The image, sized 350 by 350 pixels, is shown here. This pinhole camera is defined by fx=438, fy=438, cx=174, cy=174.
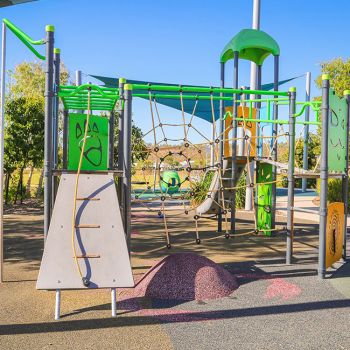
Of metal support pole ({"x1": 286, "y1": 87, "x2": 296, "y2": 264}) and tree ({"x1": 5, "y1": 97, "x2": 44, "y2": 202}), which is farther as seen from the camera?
tree ({"x1": 5, "y1": 97, "x2": 44, "y2": 202})

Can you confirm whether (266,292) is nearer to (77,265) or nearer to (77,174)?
(77,265)

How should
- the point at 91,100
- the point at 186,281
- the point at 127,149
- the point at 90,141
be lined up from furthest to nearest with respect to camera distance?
1. the point at 91,100
2. the point at 90,141
3. the point at 127,149
4. the point at 186,281

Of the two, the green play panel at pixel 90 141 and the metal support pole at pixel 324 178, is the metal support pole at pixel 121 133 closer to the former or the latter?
the green play panel at pixel 90 141

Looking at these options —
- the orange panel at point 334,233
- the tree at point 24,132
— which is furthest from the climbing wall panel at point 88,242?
the tree at point 24,132

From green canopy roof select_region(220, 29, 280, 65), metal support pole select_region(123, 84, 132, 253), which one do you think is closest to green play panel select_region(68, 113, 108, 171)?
metal support pole select_region(123, 84, 132, 253)

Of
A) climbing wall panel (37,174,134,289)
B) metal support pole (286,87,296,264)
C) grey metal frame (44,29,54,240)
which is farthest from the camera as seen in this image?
metal support pole (286,87,296,264)

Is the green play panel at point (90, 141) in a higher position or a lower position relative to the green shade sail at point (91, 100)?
lower

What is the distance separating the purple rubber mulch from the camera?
15.7 feet

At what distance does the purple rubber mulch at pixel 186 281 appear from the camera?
15.7 ft

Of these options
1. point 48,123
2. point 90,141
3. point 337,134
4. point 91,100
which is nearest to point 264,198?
point 337,134

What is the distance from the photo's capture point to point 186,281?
4898 millimetres

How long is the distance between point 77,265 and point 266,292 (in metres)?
2.12

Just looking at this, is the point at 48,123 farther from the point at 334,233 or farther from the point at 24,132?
the point at 24,132

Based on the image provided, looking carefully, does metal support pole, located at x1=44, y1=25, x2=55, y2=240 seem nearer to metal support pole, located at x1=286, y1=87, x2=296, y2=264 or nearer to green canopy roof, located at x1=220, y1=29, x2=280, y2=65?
metal support pole, located at x1=286, y1=87, x2=296, y2=264
